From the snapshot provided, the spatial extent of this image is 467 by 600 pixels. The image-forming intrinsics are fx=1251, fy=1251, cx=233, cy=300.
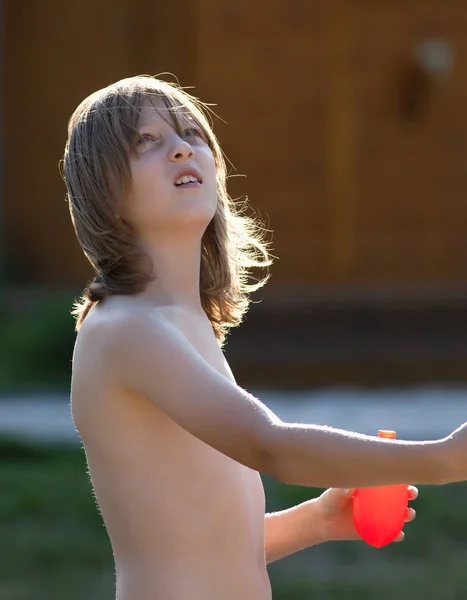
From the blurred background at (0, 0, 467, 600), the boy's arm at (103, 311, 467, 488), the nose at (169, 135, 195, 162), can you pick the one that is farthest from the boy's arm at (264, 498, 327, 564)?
the blurred background at (0, 0, 467, 600)

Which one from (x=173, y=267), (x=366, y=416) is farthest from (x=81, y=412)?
(x=366, y=416)

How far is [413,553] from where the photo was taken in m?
4.74

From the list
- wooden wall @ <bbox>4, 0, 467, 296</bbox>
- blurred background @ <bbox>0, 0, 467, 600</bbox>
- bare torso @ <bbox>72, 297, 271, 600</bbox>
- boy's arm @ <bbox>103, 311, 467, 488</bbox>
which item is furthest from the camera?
wooden wall @ <bbox>4, 0, 467, 296</bbox>

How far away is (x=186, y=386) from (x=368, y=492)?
1.48ft

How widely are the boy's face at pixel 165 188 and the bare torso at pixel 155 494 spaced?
0.51ft

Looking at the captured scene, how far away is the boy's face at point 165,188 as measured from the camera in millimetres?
2164

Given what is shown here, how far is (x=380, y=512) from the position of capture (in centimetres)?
220

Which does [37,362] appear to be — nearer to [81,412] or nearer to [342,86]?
[342,86]

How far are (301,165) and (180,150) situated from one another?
7932 millimetres

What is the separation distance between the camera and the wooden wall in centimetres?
982

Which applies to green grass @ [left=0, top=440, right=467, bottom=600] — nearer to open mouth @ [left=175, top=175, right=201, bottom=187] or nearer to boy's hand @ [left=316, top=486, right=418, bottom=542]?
boy's hand @ [left=316, top=486, right=418, bottom=542]

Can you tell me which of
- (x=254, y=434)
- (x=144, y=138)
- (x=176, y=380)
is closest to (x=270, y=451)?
(x=254, y=434)

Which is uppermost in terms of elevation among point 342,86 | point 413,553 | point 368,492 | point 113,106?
point 113,106

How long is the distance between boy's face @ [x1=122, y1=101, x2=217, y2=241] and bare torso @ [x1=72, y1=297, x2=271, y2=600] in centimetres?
16
